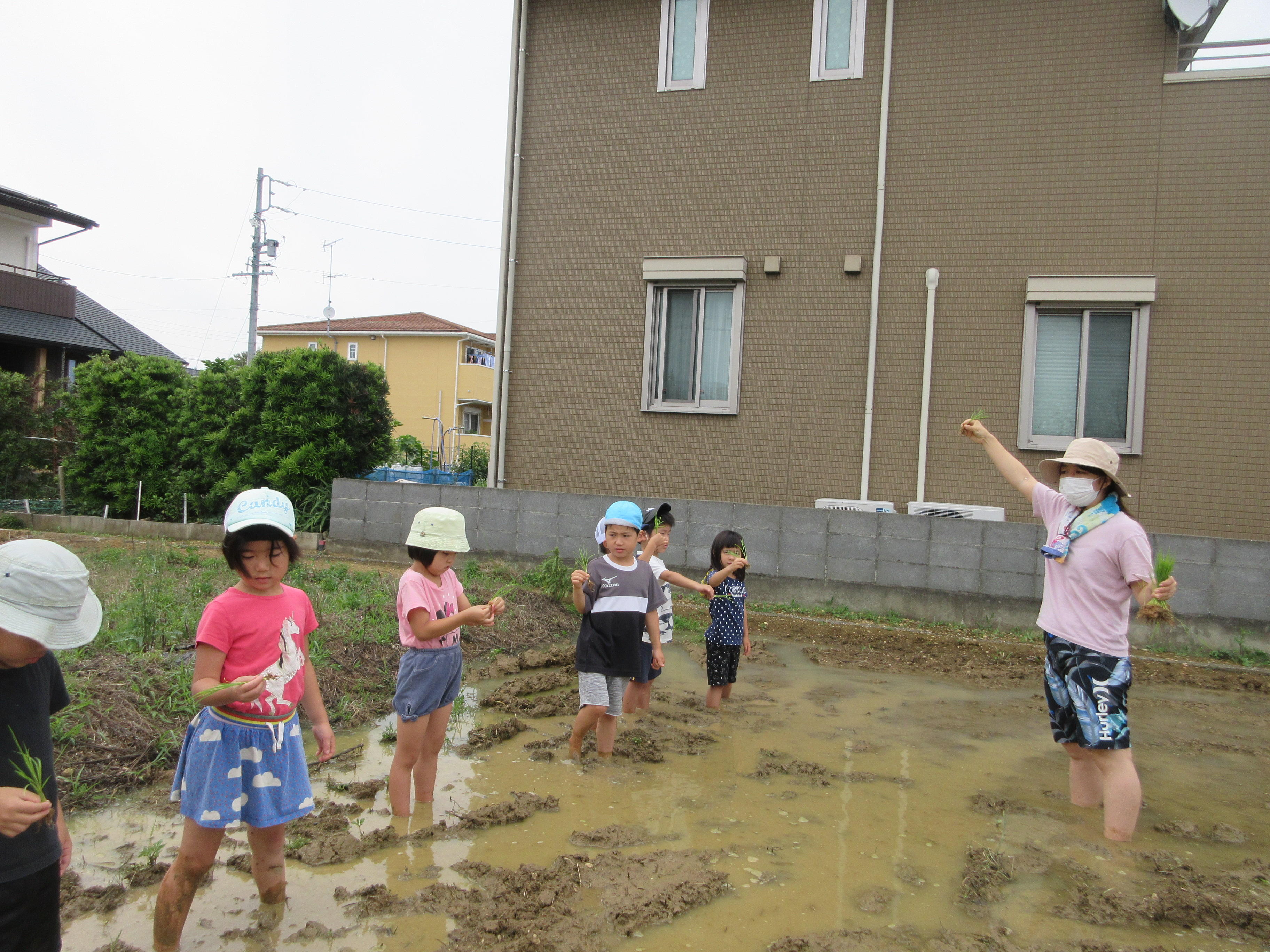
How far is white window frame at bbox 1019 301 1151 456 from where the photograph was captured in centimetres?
1006

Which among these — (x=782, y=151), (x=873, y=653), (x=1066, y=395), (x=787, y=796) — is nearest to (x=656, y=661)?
(x=787, y=796)

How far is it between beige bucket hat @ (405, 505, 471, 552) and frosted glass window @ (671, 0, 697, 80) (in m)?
9.45

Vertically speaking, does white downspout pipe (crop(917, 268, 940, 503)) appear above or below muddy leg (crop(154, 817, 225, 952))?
above

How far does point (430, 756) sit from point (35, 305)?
1133 inches

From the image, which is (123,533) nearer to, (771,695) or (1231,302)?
(771,695)

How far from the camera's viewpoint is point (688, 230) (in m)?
11.6

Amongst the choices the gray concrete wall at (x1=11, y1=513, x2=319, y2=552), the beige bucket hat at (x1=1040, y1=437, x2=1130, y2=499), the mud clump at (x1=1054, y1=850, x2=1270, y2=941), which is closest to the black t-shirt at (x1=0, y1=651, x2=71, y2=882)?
the mud clump at (x1=1054, y1=850, x2=1270, y2=941)

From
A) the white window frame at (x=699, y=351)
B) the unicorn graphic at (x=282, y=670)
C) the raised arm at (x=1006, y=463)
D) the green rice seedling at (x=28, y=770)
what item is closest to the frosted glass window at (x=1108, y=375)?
the white window frame at (x=699, y=351)

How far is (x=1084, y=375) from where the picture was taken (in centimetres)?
1030

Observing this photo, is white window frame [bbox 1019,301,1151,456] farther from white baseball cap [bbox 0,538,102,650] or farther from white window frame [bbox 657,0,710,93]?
white baseball cap [bbox 0,538,102,650]

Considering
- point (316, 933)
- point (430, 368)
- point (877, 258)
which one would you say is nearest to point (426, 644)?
point (316, 933)

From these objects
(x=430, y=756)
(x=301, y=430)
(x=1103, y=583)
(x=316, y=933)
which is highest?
(x=301, y=430)

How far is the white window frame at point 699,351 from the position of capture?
1132 cm

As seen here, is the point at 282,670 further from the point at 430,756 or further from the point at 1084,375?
the point at 1084,375
